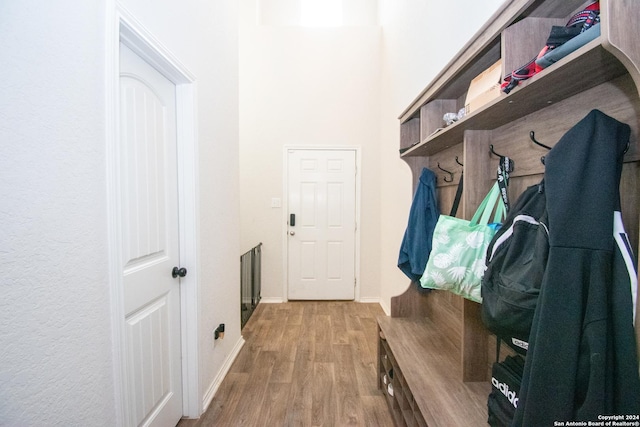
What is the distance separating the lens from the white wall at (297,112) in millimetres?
3525

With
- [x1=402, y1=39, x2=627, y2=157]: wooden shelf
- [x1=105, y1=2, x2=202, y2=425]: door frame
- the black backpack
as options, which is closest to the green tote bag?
the black backpack

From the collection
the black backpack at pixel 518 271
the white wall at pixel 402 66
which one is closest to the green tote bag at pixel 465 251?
the black backpack at pixel 518 271

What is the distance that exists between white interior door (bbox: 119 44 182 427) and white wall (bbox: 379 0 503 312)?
1.67 meters

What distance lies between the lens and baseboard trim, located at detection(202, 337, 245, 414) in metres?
1.71

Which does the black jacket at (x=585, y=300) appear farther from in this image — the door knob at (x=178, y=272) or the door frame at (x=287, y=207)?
the door frame at (x=287, y=207)

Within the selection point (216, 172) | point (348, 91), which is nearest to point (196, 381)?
point (216, 172)

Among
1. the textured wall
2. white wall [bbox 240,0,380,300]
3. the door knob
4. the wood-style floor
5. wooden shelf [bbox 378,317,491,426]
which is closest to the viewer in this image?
the textured wall

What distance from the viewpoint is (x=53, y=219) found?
2.56 feet

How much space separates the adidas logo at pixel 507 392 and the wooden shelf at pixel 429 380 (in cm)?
15

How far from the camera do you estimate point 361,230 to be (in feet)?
11.7

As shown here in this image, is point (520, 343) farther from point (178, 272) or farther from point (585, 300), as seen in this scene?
point (178, 272)

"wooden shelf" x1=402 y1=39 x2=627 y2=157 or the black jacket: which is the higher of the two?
"wooden shelf" x1=402 y1=39 x2=627 y2=157

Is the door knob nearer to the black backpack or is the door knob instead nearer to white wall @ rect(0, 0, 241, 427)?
white wall @ rect(0, 0, 241, 427)

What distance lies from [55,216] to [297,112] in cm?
311
